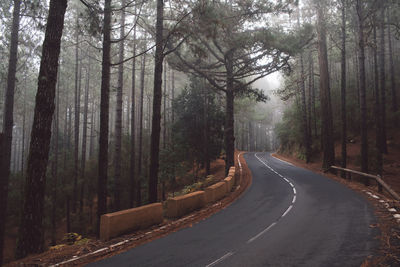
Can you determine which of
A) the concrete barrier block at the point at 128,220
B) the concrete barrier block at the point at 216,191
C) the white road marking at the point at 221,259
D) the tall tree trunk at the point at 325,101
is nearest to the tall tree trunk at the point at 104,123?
the concrete barrier block at the point at 128,220

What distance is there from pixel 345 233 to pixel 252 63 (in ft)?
41.7

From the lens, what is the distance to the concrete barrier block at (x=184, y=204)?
879 cm

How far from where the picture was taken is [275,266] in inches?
179

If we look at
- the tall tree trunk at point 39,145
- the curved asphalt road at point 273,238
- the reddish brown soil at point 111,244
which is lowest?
the reddish brown soil at point 111,244

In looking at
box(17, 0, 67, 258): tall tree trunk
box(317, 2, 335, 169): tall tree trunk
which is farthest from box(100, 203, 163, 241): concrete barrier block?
box(317, 2, 335, 169): tall tree trunk

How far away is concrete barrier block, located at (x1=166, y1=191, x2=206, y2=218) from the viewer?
28.8 feet

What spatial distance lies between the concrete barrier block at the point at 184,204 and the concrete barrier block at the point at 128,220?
0.80 meters

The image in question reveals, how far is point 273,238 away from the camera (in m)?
6.20

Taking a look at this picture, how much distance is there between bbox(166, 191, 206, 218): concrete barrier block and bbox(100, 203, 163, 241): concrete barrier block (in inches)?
31.3

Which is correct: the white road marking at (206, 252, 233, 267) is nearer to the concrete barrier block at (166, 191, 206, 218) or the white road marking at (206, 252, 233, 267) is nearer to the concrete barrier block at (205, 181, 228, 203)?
the concrete barrier block at (166, 191, 206, 218)

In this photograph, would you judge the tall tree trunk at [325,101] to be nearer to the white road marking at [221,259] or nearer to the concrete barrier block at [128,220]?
the concrete barrier block at [128,220]

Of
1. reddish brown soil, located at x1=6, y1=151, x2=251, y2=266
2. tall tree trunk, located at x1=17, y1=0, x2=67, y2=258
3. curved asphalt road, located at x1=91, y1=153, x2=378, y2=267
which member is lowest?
reddish brown soil, located at x1=6, y1=151, x2=251, y2=266

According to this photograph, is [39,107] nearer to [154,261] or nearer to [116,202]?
[154,261]

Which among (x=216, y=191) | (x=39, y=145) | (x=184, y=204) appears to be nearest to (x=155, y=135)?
(x=184, y=204)
